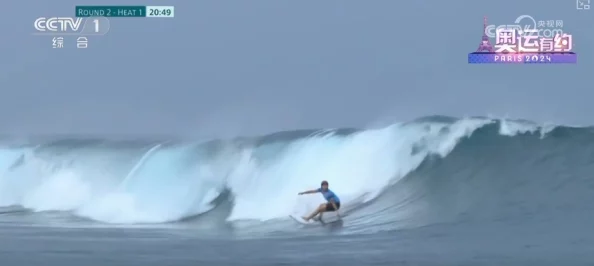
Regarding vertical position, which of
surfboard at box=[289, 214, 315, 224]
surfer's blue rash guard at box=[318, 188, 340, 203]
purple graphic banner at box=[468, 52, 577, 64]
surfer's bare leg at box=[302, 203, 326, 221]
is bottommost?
surfboard at box=[289, 214, 315, 224]

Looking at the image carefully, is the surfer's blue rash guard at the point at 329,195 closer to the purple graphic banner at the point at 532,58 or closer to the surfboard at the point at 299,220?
the surfboard at the point at 299,220

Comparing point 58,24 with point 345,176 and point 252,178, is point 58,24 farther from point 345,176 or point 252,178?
point 345,176

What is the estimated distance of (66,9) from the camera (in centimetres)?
1111

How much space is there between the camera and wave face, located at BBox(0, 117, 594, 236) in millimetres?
10281

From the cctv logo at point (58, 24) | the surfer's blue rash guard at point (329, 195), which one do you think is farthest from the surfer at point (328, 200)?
the cctv logo at point (58, 24)

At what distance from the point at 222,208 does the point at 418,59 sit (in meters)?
2.89

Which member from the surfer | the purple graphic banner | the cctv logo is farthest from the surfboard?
the cctv logo

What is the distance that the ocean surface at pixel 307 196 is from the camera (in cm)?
930

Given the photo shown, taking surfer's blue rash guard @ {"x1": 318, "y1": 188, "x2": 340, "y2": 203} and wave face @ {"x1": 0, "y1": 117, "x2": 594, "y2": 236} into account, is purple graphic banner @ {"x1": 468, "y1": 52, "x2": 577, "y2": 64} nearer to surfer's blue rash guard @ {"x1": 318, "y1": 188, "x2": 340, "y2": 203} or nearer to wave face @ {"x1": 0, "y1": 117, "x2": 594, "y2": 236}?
wave face @ {"x1": 0, "y1": 117, "x2": 594, "y2": 236}
